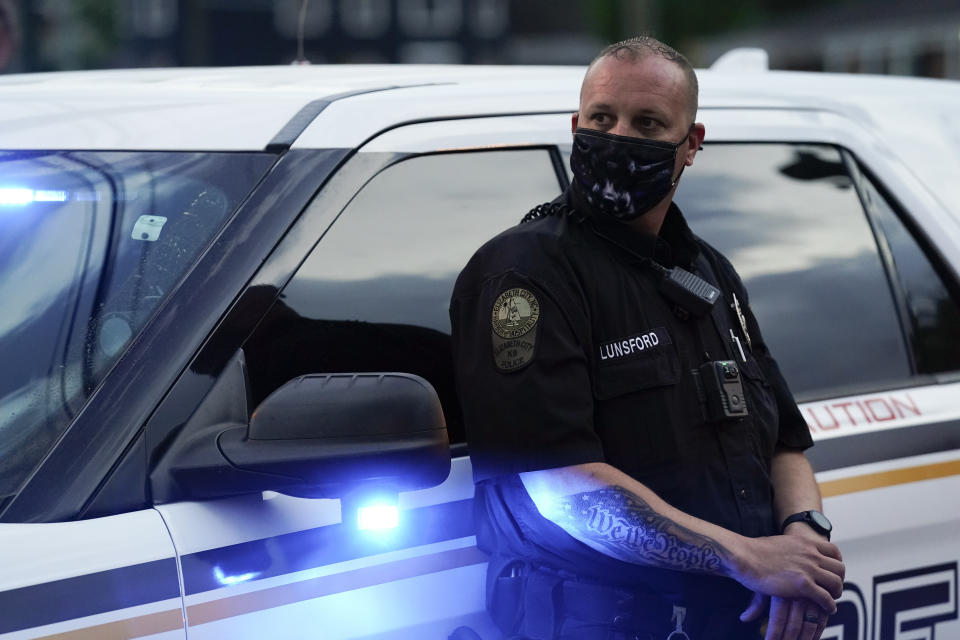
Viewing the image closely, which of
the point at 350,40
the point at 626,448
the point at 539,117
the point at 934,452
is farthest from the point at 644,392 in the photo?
the point at 350,40

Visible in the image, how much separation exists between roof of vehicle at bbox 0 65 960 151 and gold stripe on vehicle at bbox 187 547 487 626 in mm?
729

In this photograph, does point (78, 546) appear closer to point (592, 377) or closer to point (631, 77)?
point (592, 377)

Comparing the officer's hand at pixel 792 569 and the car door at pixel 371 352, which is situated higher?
the car door at pixel 371 352

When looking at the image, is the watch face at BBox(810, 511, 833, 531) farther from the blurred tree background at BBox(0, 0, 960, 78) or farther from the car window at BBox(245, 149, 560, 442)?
the blurred tree background at BBox(0, 0, 960, 78)

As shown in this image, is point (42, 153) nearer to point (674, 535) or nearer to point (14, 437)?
point (14, 437)

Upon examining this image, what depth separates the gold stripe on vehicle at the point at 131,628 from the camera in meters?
1.71

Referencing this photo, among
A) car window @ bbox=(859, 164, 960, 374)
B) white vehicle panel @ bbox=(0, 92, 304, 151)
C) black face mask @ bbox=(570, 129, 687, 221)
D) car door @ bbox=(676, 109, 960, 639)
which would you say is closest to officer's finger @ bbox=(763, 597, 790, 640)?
car door @ bbox=(676, 109, 960, 639)

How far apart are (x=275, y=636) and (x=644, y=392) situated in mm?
718

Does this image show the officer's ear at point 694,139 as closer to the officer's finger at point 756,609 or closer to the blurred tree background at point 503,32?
the officer's finger at point 756,609

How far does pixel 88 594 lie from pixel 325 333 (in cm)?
59

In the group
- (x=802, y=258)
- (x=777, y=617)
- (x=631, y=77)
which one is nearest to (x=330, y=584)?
(x=777, y=617)

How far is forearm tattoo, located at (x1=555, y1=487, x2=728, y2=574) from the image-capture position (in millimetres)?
1972

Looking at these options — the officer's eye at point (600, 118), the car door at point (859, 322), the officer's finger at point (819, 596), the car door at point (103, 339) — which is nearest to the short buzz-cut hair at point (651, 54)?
the officer's eye at point (600, 118)

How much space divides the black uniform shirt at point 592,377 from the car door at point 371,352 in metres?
0.12
